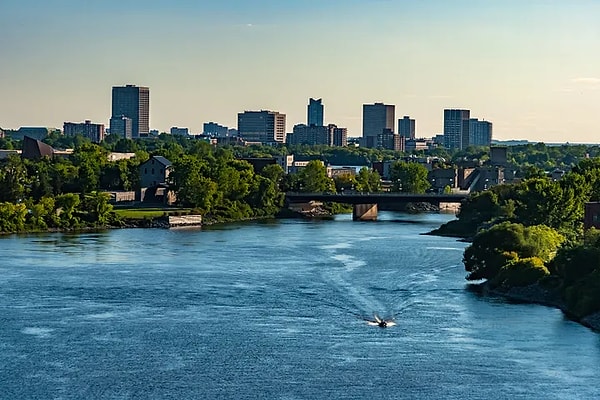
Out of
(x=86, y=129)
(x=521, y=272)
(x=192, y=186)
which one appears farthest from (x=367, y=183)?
(x=86, y=129)

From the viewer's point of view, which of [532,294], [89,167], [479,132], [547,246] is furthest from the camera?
[479,132]

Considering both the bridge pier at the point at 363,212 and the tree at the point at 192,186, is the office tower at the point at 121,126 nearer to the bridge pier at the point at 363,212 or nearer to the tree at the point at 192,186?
the tree at the point at 192,186

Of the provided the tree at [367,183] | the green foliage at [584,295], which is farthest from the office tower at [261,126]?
the green foliage at [584,295]

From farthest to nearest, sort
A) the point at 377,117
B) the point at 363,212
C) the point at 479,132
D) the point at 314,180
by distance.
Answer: the point at 377,117 < the point at 479,132 < the point at 314,180 < the point at 363,212

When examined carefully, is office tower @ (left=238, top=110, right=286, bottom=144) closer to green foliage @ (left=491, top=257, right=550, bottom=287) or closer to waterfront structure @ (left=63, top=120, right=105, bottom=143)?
waterfront structure @ (left=63, top=120, right=105, bottom=143)

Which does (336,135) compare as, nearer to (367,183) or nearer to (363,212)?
(367,183)

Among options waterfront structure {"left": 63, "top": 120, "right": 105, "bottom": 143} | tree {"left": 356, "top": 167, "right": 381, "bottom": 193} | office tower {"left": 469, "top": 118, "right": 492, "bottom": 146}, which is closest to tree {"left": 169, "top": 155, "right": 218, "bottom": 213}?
tree {"left": 356, "top": 167, "right": 381, "bottom": 193}

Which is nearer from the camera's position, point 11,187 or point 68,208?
point 68,208
